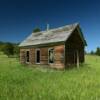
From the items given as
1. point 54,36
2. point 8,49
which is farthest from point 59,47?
point 8,49

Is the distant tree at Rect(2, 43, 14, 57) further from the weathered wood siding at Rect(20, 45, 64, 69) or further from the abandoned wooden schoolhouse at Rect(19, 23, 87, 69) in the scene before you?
the abandoned wooden schoolhouse at Rect(19, 23, 87, 69)

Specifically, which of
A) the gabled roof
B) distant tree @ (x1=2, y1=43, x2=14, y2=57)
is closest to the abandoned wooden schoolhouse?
the gabled roof

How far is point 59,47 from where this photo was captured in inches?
885

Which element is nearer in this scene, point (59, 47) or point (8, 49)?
point (59, 47)

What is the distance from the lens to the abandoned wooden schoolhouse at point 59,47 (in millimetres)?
22172

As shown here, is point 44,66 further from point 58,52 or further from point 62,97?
point 62,97

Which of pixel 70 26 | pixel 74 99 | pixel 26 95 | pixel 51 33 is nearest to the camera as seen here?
pixel 74 99

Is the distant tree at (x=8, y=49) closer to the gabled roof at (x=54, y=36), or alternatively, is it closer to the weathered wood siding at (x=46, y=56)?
the weathered wood siding at (x=46, y=56)

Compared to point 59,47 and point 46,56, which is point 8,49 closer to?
point 46,56

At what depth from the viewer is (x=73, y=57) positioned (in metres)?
23.2

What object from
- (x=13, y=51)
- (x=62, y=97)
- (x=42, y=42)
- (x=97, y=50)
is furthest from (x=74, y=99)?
(x=97, y=50)

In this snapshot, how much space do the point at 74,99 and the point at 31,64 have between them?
19198mm

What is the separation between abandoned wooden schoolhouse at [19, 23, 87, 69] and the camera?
22.2 meters

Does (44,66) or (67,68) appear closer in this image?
(67,68)
